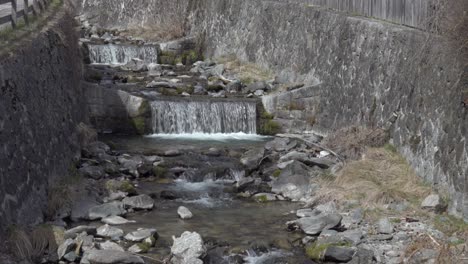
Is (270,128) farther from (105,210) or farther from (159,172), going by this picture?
(105,210)

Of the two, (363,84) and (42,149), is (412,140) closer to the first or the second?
(363,84)

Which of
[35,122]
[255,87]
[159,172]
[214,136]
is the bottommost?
[214,136]

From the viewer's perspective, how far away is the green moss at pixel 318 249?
604 inches

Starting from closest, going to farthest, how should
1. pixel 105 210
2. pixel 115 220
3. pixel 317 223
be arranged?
pixel 317 223 < pixel 115 220 < pixel 105 210

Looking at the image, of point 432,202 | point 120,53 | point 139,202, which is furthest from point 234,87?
point 432,202

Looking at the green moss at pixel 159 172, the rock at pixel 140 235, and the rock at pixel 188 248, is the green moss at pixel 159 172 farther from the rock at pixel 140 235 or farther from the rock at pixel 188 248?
the rock at pixel 188 248

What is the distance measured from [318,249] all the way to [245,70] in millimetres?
17449

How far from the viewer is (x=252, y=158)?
2205 cm

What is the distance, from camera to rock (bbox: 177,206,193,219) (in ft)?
58.0

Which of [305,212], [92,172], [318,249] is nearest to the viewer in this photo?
[318,249]

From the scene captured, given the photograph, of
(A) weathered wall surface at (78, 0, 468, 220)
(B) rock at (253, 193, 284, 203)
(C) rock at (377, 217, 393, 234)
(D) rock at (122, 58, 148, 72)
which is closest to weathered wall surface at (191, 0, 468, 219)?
(A) weathered wall surface at (78, 0, 468, 220)

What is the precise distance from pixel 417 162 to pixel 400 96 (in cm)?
249

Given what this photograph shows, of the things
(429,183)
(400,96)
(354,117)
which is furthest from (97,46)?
(429,183)

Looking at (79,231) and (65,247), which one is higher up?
(65,247)
